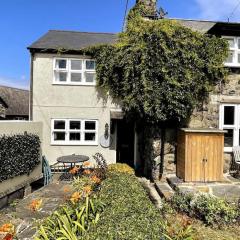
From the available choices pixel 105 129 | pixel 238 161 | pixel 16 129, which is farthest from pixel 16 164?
pixel 238 161

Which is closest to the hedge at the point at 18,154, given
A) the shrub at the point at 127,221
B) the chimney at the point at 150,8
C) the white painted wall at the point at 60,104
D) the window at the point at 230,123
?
the white painted wall at the point at 60,104

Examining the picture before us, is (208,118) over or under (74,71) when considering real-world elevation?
under

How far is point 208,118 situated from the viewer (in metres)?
13.2

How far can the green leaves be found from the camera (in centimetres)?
1233

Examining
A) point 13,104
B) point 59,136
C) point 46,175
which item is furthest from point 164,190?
point 13,104

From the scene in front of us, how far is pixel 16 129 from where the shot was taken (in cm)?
1223

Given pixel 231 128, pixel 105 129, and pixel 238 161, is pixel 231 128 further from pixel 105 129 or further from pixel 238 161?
pixel 105 129

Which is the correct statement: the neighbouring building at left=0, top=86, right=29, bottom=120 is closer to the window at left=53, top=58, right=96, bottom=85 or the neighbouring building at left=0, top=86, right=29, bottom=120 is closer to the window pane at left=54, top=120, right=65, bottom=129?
the window pane at left=54, top=120, right=65, bottom=129

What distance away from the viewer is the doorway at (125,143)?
1814cm

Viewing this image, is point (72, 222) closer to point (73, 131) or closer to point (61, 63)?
point (73, 131)

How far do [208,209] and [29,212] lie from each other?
525cm

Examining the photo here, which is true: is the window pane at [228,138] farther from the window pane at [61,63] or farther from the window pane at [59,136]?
the window pane at [61,63]

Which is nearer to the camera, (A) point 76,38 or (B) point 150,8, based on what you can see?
(B) point 150,8

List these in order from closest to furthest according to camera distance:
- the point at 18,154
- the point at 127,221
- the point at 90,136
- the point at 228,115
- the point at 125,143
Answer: the point at 127,221 < the point at 18,154 < the point at 228,115 < the point at 90,136 < the point at 125,143
